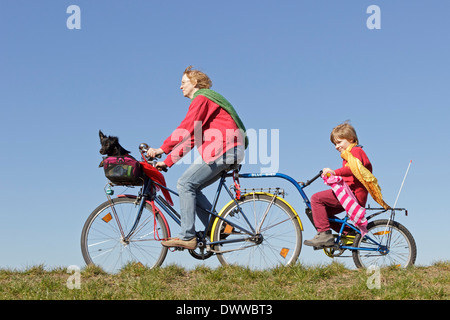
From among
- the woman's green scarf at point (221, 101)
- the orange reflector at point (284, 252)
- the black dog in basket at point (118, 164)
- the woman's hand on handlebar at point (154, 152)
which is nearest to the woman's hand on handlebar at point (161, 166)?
the woman's hand on handlebar at point (154, 152)

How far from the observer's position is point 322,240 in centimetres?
666

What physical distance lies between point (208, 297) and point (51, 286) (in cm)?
203

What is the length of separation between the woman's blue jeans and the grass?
631 mm

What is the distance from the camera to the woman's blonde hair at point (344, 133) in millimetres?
6886

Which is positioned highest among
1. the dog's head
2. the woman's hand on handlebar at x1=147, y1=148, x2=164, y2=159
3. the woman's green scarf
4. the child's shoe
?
the woman's green scarf

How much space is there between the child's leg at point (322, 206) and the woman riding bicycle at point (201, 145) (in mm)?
1214

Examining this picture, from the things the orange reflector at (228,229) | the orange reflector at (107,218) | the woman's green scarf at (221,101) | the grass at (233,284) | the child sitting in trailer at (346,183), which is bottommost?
the grass at (233,284)

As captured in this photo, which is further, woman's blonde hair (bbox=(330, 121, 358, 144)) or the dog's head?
woman's blonde hair (bbox=(330, 121, 358, 144))

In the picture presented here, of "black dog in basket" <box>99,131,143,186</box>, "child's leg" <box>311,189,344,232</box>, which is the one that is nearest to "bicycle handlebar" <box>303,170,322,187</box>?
"child's leg" <box>311,189,344,232</box>

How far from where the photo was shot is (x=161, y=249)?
263 inches

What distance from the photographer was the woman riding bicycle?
626cm

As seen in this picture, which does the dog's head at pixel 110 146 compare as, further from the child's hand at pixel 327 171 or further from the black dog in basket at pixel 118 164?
the child's hand at pixel 327 171

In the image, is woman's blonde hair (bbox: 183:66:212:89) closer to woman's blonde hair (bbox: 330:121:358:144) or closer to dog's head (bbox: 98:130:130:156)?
dog's head (bbox: 98:130:130:156)
